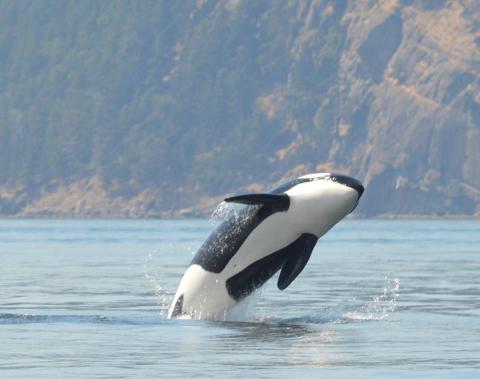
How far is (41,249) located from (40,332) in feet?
208

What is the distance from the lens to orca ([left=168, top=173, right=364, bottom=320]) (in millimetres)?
29016

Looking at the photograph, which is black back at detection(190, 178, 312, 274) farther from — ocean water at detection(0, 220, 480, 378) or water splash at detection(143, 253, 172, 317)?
water splash at detection(143, 253, 172, 317)

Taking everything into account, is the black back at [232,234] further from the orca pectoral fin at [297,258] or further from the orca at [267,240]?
the orca pectoral fin at [297,258]

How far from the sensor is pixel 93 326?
99.2 ft

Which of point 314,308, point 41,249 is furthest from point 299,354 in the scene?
point 41,249

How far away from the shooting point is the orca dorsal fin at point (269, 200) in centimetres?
2767

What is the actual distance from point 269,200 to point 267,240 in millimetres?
1048

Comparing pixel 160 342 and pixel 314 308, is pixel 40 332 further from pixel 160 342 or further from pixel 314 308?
pixel 314 308

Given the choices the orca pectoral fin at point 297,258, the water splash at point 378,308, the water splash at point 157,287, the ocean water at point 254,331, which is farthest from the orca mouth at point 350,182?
the water splash at point 157,287

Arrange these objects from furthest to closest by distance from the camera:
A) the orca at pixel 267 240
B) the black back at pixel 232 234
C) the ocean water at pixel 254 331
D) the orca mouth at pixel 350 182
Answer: the black back at pixel 232 234 < the orca at pixel 267 240 < the orca mouth at pixel 350 182 < the ocean water at pixel 254 331

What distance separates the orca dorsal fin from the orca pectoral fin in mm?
724

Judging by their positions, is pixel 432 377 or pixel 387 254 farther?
pixel 387 254

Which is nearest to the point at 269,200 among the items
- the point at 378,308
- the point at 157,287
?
the point at 378,308

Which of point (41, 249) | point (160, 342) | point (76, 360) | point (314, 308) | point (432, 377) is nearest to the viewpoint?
point (432, 377)
